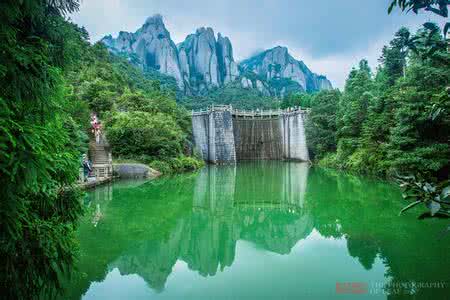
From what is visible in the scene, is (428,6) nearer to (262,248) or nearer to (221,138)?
(262,248)

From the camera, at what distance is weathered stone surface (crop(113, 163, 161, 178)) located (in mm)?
15125

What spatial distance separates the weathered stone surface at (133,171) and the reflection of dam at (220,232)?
498cm

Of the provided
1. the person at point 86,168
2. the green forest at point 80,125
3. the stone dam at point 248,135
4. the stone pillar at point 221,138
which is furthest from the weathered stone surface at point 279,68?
the person at point 86,168

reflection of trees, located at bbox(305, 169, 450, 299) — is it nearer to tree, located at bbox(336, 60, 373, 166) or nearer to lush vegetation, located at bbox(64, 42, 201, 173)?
tree, located at bbox(336, 60, 373, 166)

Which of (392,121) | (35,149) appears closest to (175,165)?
(392,121)

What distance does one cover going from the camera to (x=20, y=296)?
2389 millimetres

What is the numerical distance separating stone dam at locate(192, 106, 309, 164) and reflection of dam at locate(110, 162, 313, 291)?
48.9 ft

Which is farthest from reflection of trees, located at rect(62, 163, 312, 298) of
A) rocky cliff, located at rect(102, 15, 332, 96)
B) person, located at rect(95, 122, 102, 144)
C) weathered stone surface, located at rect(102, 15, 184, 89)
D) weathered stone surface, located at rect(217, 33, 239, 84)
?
weathered stone surface, located at rect(217, 33, 239, 84)

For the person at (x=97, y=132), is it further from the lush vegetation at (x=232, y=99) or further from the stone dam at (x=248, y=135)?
the lush vegetation at (x=232, y=99)

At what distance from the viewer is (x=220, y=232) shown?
6.65 meters

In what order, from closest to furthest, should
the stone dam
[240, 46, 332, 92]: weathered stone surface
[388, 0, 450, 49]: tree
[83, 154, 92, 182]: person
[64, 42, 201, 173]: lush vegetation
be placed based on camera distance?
[388, 0, 450, 49]: tree, [83, 154, 92, 182]: person, [64, 42, 201, 173]: lush vegetation, the stone dam, [240, 46, 332, 92]: weathered stone surface

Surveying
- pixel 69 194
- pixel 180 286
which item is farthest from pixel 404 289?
pixel 69 194

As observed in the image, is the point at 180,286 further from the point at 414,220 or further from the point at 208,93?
the point at 208,93

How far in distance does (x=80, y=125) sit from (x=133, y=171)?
A: 4.36m
